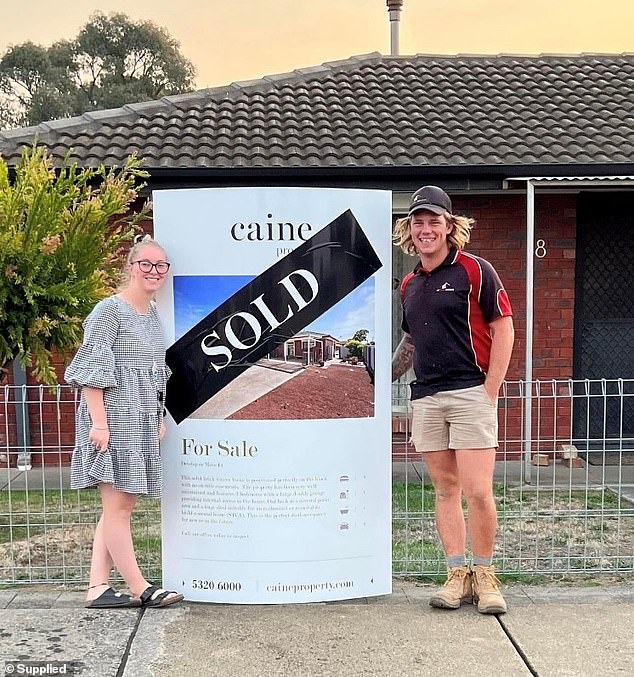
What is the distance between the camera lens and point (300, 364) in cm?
382

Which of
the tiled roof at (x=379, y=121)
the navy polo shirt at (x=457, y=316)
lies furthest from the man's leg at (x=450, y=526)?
the tiled roof at (x=379, y=121)

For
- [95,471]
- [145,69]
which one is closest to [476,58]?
[95,471]

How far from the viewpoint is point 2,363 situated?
452 centimetres

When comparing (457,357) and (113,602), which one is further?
(113,602)

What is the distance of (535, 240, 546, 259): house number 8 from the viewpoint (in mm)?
8453

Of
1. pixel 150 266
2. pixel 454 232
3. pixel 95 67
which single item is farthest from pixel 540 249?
pixel 95 67

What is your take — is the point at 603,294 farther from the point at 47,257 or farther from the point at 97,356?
the point at 97,356

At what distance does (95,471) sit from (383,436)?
4.64 ft

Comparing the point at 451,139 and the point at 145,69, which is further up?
the point at 145,69

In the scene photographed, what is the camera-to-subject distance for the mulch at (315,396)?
12.6ft

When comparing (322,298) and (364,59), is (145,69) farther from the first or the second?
(322,298)

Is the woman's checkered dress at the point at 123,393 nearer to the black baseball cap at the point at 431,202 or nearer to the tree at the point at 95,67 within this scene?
the black baseball cap at the point at 431,202

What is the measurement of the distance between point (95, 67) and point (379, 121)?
28252 mm

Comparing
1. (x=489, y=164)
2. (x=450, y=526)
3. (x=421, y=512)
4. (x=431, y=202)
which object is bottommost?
Answer: (x=421, y=512)
